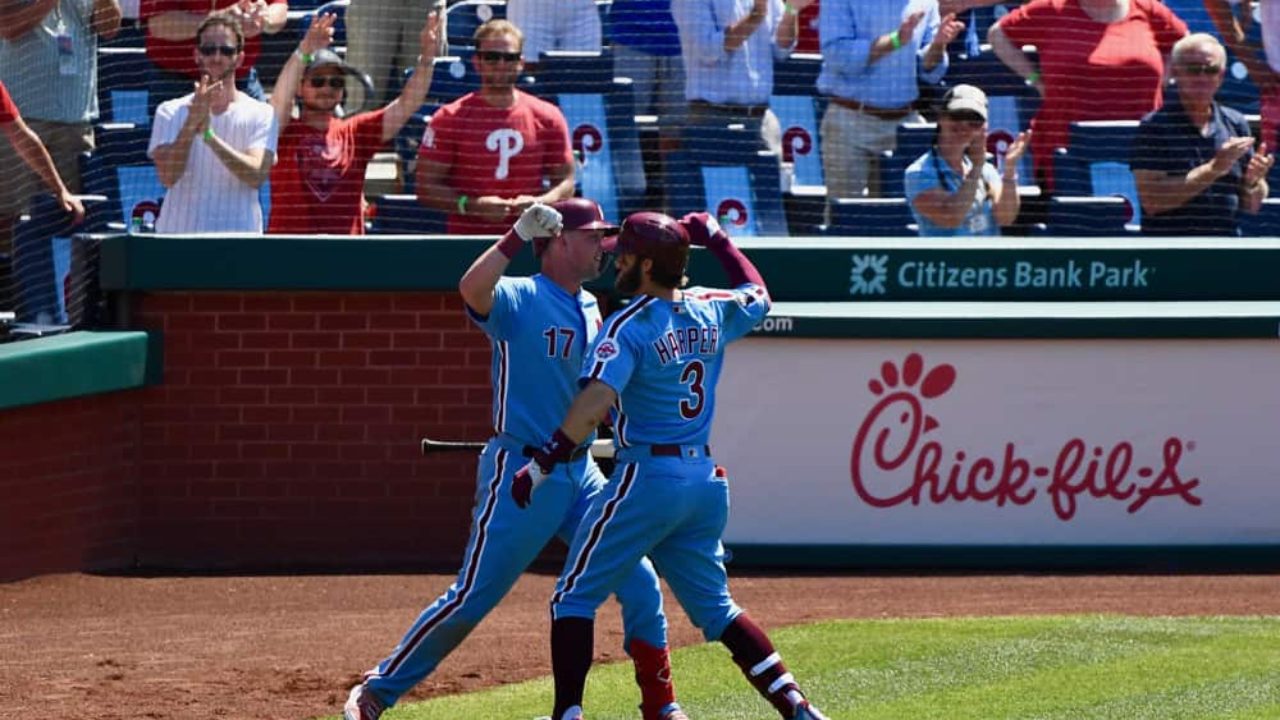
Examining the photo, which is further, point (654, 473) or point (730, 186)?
point (730, 186)

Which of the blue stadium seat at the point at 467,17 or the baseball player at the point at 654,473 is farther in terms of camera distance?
the blue stadium seat at the point at 467,17

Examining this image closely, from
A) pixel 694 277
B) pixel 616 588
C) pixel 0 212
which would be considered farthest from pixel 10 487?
pixel 616 588

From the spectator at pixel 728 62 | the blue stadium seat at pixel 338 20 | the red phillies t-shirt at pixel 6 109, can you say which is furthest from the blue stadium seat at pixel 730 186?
the red phillies t-shirt at pixel 6 109

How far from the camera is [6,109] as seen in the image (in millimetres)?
10266

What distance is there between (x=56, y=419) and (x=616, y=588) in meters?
4.42

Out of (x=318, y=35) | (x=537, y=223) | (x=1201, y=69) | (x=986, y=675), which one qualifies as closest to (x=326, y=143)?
(x=318, y=35)

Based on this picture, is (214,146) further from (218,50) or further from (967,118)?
(967,118)

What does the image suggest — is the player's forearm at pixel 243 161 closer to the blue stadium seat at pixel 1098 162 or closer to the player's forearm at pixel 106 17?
the player's forearm at pixel 106 17

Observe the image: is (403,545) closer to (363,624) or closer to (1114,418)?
(363,624)

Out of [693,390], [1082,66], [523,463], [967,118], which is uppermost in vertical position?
[1082,66]

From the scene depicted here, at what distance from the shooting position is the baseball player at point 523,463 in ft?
21.0

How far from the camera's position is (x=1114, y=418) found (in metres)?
10.5

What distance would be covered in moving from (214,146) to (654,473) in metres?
4.96

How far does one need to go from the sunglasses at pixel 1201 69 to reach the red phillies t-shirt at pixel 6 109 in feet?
20.2
